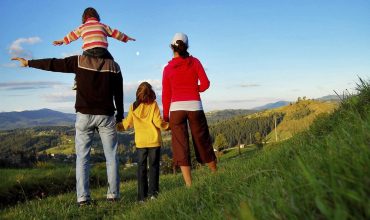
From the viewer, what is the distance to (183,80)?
7.75 meters

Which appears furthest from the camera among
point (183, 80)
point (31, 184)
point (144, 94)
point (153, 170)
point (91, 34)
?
point (31, 184)

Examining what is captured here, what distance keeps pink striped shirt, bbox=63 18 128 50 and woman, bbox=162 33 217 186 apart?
134cm

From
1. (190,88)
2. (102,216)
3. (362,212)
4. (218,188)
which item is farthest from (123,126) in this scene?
(362,212)

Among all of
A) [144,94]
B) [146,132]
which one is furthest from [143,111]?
[146,132]

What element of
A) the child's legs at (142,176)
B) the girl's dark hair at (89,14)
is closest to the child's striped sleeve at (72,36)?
the girl's dark hair at (89,14)

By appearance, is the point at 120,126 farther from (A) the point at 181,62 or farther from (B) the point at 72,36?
(B) the point at 72,36

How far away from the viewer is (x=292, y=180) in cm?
236

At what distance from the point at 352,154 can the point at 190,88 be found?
556 centimetres

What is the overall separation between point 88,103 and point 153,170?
2.03 meters

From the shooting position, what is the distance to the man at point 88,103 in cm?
735

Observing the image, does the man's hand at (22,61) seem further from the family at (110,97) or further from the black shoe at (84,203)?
the black shoe at (84,203)

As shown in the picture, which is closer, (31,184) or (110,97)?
(110,97)

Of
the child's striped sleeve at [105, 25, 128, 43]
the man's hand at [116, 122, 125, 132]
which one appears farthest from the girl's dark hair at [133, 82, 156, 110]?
the child's striped sleeve at [105, 25, 128, 43]

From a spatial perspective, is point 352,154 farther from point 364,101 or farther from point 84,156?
point 84,156
